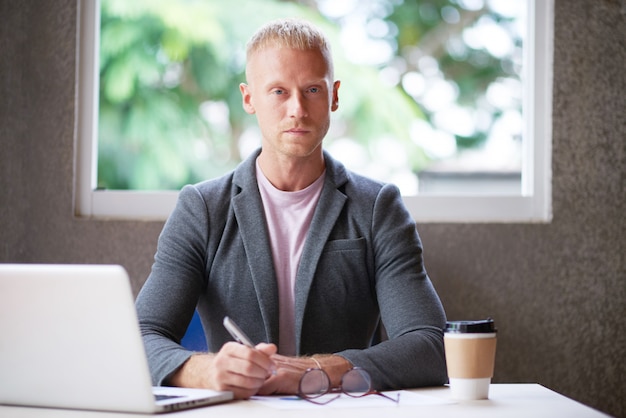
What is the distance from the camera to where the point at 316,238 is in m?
1.99

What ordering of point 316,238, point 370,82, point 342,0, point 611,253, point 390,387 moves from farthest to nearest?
point 370,82 < point 342,0 < point 611,253 < point 316,238 < point 390,387

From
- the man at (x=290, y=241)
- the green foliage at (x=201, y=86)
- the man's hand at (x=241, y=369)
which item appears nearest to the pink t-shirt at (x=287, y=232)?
the man at (x=290, y=241)

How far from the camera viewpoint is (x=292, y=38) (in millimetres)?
2021

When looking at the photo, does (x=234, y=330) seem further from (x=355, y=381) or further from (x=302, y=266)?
(x=302, y=266)

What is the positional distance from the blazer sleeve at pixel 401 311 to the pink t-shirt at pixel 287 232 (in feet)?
0.58

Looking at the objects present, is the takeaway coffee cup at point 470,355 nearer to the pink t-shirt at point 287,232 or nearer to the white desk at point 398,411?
the white desk at point 398,411

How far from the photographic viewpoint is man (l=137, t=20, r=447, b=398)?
76.9 inches

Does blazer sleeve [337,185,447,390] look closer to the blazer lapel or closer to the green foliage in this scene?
the blazer lapel

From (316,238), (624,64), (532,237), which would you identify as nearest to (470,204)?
(532,237)

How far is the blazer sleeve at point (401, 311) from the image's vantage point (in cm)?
157

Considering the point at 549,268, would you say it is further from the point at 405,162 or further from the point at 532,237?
the point at 405,162

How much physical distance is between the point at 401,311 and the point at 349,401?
505 millimetres

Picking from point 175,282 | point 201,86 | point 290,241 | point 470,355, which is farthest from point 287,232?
point 201,86

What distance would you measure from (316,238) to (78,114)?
116 cm
